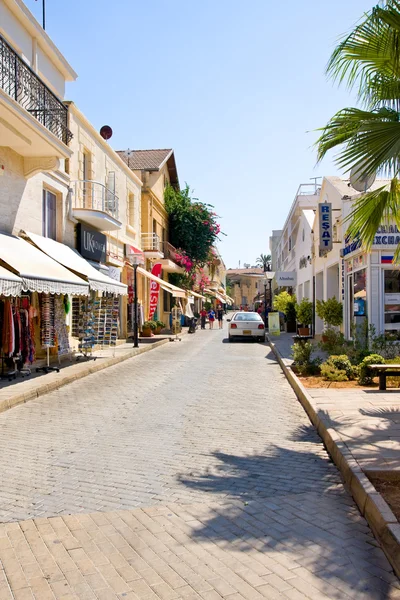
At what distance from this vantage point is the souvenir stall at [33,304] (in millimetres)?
10344

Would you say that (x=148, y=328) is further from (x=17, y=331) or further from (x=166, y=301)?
(x=17, y=331)

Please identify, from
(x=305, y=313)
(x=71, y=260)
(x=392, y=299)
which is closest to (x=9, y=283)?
(x=71, y=260)

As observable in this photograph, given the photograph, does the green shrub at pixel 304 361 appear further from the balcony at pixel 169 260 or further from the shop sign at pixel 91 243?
the balcony at pixel 169 260

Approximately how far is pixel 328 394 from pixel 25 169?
8835 mm

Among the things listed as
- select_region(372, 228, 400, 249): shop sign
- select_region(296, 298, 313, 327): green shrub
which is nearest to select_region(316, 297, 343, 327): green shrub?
select_region(372, 228, 400, 249): shop sign

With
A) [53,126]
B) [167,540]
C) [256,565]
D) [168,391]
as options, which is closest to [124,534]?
[167,540]

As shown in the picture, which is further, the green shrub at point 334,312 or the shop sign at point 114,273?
the shop sign at point 114,273

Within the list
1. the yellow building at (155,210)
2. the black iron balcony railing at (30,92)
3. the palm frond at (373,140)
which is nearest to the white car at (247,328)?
the yellow building at (155,210)

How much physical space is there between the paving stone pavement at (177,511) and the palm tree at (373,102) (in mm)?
3372

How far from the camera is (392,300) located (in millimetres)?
14609

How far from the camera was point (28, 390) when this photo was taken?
9719 mm

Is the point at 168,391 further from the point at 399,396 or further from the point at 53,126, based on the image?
the point at 53,126

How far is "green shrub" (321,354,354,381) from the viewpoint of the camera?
34.6ft

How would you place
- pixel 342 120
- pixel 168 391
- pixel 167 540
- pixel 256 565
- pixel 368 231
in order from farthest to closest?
pixel 168 391
pixel 368 231
pixel 342 120
pixel 167 540
pixel 256 565
